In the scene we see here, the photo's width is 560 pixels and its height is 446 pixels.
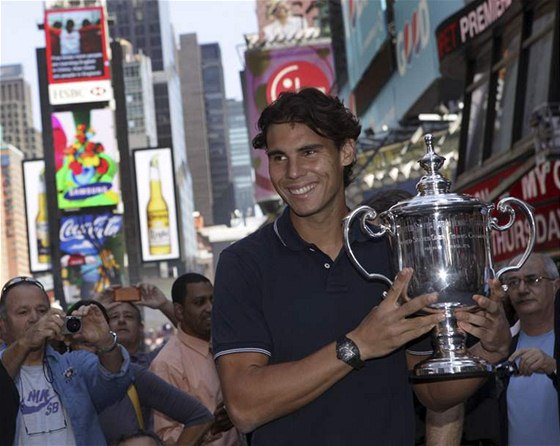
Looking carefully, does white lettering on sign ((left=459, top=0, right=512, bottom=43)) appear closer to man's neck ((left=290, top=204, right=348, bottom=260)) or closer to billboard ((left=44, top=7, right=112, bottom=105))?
man's neck ((left=290, top=204, right=348, bottom=260))

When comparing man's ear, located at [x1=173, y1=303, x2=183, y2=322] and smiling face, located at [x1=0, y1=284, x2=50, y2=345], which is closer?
smiling face, located at [x1=0, y1=284, x2=50, y2=345]

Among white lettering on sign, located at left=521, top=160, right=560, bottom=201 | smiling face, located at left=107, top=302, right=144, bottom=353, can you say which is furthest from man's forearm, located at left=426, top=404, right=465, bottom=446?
white lettering on sign, located at left=521, top=160, right=560, bottom=201

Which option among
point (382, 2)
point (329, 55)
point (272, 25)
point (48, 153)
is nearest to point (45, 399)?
point (382, 2)

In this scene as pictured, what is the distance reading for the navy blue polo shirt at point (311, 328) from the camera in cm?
335

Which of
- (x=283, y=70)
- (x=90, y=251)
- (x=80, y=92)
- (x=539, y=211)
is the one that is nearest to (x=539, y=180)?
(x=539, y=211)

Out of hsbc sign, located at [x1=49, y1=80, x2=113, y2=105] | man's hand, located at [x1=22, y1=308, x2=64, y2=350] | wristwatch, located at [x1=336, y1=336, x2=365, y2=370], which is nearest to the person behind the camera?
wristwatch, located at [x1=336, y1=336, x2=365, y2=370]

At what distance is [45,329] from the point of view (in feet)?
17.6

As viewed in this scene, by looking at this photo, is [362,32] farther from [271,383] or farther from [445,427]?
[271,383]

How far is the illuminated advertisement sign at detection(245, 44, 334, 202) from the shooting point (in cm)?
5106

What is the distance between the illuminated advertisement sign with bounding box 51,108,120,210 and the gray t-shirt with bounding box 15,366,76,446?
59.4 meters

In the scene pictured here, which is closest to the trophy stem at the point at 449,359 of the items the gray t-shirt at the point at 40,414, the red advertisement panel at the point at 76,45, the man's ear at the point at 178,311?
the gray t-shirt at the point at 40,414

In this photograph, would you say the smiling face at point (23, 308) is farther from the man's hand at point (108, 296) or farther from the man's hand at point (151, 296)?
the man's hand at point (151, 296)

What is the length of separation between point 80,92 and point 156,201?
25.0 feet

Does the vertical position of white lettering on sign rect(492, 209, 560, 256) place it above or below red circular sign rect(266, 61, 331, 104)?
below
